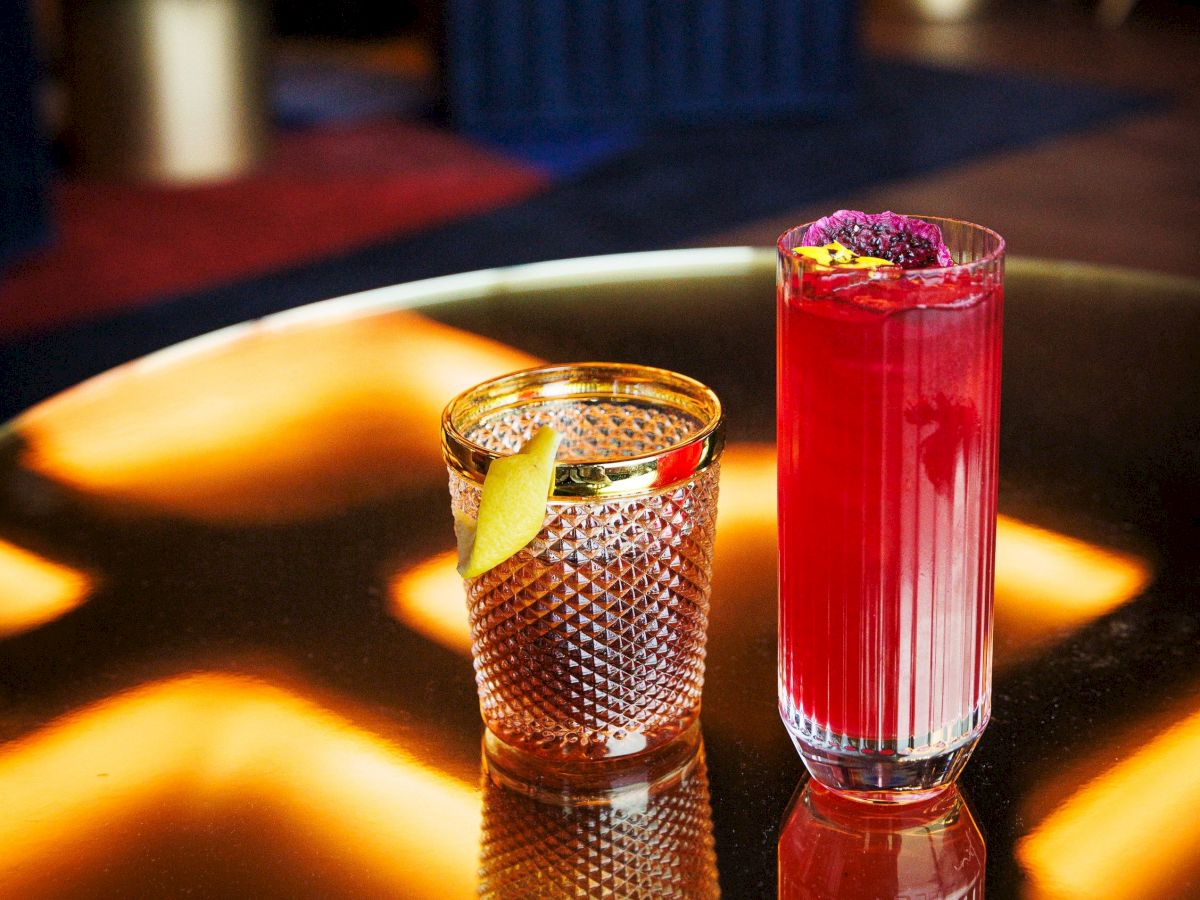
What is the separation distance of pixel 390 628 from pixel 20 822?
193 mm

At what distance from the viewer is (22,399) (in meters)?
2.47

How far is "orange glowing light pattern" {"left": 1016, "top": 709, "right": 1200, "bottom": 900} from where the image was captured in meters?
0.50

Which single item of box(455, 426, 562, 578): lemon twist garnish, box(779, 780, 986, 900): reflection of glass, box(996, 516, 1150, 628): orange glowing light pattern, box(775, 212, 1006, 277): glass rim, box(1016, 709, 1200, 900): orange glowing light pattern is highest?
box(775, 212, 1006, 277): glass rim

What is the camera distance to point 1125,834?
529 millimetres

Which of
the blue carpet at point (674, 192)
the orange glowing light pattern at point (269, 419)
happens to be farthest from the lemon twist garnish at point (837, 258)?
the blue carpet at point (674, 192)

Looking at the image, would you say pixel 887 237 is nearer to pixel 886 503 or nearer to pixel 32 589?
pixel 886 503

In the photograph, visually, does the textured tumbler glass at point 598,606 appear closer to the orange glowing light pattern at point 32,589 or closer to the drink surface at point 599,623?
the drink surface at point 599,623

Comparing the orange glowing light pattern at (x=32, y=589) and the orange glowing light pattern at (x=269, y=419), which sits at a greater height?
the orange glowing light pattern at (x=269, y=419)

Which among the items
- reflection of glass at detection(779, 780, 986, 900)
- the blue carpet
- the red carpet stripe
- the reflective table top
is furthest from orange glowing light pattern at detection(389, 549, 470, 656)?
the red carpet stripe

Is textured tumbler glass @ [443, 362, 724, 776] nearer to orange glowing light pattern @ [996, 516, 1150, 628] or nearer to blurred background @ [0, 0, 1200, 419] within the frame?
orange glowing light pattern @ [996, 516, 1150, 628]

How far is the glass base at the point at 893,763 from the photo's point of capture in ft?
1.75

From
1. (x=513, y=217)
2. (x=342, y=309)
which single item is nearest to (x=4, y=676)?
(x=342, y=309)

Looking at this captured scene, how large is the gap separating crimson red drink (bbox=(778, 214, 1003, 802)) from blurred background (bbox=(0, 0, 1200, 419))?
218 centimetres

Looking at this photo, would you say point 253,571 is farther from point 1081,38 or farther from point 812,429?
point 1081,38
